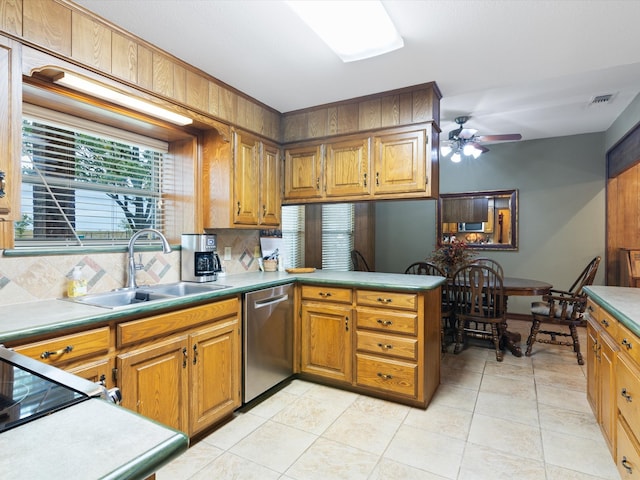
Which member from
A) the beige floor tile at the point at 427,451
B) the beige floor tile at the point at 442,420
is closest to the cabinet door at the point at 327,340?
the beige floor tile at the point at 442,420

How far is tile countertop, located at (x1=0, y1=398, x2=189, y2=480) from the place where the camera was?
1.77 ft

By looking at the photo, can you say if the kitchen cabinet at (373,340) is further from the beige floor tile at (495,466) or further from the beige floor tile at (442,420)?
the beige floor tile at (495,466)

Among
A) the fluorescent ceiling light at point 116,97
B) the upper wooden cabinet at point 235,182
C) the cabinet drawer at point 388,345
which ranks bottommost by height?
the cabinet drawer at point 388,345

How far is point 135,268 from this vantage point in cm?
237

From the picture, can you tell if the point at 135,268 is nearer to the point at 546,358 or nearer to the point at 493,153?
the point at 546,358

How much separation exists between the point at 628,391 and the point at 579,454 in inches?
25.5

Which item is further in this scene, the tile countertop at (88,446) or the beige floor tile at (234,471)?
the beige floor tile at (234,471)

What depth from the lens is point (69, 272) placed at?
6.81ft

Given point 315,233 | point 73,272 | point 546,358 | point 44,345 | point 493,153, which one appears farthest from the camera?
point 493,153

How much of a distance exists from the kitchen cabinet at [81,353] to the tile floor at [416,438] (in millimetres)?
673

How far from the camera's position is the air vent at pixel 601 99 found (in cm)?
346

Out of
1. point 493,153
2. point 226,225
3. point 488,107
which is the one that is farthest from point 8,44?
point 493,153

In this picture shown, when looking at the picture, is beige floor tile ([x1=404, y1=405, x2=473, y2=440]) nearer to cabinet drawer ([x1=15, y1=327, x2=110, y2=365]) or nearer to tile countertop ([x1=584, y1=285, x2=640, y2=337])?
tile countertop ([x1=584, y1=285, x2=640, y2=337])

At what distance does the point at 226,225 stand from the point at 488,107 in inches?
115
